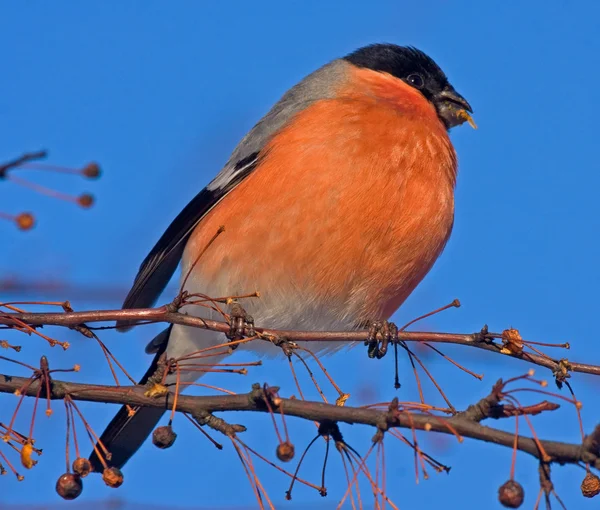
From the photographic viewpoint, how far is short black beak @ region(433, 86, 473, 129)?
16.5 feet

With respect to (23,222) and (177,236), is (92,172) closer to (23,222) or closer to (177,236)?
(23,222)

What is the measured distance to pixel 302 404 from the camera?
2330 mm

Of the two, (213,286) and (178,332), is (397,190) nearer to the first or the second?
(213,286)

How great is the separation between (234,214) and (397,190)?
2.64 feet

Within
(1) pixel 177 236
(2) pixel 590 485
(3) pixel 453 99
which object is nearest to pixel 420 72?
(3) pixel 453 99

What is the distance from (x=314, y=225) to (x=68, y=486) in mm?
1873

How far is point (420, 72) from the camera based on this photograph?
5.13m

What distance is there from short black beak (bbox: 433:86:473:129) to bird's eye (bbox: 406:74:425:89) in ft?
0.41

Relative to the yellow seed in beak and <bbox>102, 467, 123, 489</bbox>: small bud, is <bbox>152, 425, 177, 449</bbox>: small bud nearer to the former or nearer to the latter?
<bbox>102, 467, 123, 489</bbox>: small bud

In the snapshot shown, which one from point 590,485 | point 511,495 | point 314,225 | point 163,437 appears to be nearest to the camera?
point 511,495

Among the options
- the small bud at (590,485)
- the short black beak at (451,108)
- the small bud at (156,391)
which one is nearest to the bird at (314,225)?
the short black beak at (451,108)

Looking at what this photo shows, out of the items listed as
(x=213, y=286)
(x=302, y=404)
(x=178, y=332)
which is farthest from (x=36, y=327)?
(x=178, y=332)

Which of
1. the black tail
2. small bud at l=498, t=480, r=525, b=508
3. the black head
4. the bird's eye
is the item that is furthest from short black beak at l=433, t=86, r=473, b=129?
small bud at l=498, t=480, r=525, b=508

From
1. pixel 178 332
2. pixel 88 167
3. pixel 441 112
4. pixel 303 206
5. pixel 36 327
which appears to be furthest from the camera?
pixel 441 112
